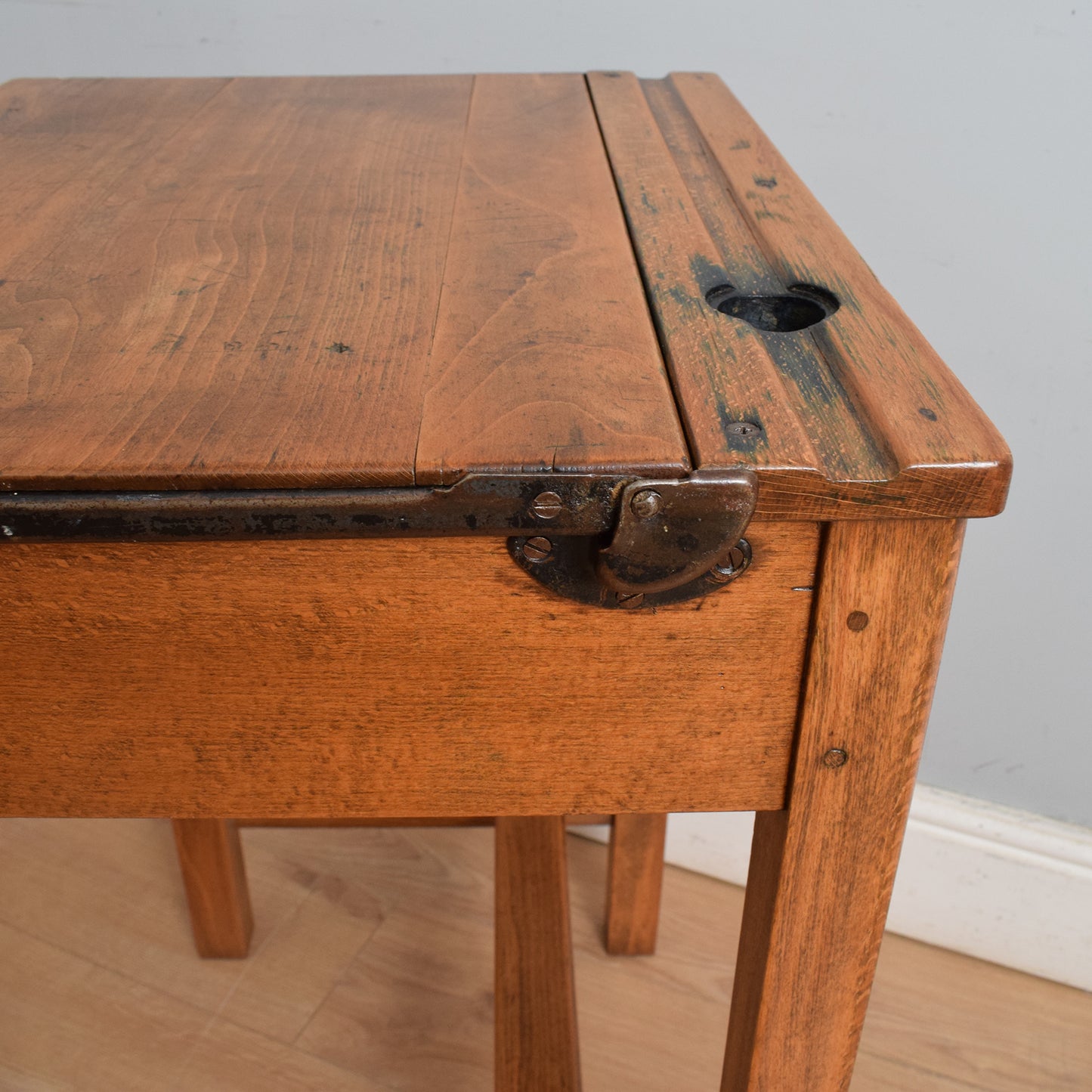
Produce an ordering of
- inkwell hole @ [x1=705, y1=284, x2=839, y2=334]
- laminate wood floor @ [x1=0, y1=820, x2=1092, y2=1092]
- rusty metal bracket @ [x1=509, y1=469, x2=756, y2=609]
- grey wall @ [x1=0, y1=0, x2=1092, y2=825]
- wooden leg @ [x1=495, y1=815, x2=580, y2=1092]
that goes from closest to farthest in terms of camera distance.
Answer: rusty metal bracket @ [x1=509, y1=469, x2=756, y2=609] → inkwell hole @ [x1=705, y1=284, x2=839, y2=334] → wooden leg @ [x1=495, y1=815, x2=580, y2=1092] → grey wall @ [x1=0, y1=0, x2=1092, y2=825] → laminate wood floor @ [x1=0, y1=820, x2=1092, y2=1092]

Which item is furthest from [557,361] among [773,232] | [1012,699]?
[1012,699]

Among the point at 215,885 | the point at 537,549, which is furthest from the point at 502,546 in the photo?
the point at 215,885

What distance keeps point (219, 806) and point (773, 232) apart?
1.25 ft

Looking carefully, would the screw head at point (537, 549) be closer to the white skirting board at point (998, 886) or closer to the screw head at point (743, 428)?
the screw head at point (743, 428)

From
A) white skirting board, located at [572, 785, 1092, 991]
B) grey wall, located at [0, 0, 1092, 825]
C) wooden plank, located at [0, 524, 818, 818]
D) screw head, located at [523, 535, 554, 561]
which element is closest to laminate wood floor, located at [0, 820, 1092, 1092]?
white skirting board, located at [572, 785, 1092, 991]

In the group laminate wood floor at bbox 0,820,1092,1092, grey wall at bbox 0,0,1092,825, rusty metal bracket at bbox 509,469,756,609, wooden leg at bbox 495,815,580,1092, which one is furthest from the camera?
laminate wood floor at bbox 0,820,1092,1092

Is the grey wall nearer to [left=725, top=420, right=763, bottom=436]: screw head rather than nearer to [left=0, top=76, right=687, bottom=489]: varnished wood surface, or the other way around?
[left=0, top=76, right=687, bottom=489]: varnished wood surface

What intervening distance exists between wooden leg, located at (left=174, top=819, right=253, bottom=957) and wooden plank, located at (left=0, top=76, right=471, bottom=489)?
62 centimetres

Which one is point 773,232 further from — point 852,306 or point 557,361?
point 557,361

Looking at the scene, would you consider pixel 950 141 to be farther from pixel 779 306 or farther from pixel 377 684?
pixel 377 684

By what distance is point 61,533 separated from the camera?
0.37 metres

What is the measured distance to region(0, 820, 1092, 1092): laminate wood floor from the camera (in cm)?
106

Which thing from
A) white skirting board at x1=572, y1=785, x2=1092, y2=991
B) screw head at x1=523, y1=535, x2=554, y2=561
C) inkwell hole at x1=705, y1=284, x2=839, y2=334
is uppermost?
inkwell hole at x1=705, y1=284, x2=839, y2=334

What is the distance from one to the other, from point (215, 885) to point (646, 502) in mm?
906
